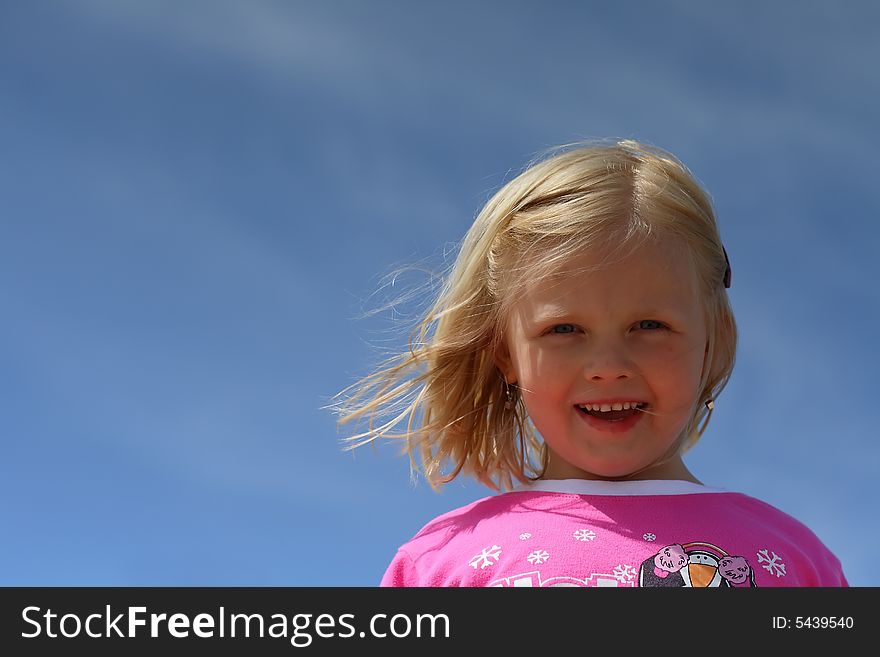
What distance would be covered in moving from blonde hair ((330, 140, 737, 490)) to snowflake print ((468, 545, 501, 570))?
2.16 ft

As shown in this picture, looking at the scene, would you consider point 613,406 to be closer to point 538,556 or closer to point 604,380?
point 604,380

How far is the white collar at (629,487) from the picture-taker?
14.2 feet

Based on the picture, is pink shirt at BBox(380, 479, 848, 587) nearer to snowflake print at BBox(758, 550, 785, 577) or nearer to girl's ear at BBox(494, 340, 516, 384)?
snowflake print at BBox(758, 550, 785, 577)

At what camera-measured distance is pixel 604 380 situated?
420 cm

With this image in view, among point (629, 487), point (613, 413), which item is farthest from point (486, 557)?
point (613, 413)

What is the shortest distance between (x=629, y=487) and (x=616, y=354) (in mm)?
605

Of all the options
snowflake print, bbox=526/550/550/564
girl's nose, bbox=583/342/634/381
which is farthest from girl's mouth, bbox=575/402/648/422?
snowflake print, bbox=526/550/550/564

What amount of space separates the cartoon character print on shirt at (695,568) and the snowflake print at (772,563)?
0.28ft

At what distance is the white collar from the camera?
170 inches

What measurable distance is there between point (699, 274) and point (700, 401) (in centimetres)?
68

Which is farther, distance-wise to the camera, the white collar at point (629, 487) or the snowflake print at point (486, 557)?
the white collar at point (629, 487)

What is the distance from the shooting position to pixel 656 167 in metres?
4.81

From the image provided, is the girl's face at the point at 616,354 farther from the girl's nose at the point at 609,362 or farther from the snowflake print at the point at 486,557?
the snowflake print at the point at 486,557

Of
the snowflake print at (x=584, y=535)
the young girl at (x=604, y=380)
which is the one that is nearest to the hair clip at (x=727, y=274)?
the young girl at (x=604, y=380)
